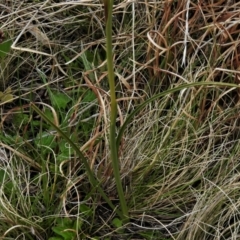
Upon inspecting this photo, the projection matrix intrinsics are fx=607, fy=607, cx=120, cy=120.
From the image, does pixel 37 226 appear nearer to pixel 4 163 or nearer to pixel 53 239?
pixel 53 239

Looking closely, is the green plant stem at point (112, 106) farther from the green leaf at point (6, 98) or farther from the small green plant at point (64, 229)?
the green leaf at point (6, 98)

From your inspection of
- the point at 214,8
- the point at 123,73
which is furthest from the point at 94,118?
the point at 214,8

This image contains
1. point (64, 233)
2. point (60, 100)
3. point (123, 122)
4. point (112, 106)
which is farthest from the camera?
point (60, 100)

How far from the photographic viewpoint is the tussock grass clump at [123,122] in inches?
50.0

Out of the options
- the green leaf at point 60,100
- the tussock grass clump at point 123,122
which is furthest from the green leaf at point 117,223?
the green leaf at point 60,100

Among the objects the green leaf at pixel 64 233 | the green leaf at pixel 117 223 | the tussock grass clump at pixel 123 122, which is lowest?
the green leaf at pixel 117 223

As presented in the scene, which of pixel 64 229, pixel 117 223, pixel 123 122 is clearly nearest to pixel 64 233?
pixel 64 229

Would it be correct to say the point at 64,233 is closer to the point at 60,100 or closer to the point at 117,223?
the point at 117,223

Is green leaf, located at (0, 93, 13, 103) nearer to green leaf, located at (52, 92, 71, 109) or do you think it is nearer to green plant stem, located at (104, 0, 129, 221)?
green leaf, located at (52, 92, 71, 109)

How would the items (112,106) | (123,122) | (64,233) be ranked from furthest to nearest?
1. (123,122)
2. (64,233)
3. (112,106)

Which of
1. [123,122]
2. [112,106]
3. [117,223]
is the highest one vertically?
[112,106]

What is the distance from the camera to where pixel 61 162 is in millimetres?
1326

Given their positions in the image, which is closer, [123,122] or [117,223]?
[117,223]

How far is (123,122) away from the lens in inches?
54.3
